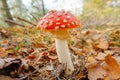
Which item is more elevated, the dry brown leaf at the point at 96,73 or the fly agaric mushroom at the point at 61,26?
the fly agaric mushroom at the point at 61,26

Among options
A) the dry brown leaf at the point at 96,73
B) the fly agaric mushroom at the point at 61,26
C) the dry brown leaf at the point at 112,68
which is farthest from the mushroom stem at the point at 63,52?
the dry brown leaf at the point at 112,68

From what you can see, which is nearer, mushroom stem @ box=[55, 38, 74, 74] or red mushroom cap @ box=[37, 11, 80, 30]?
red mushroom cap @ box=[37, 11, 80, 30]

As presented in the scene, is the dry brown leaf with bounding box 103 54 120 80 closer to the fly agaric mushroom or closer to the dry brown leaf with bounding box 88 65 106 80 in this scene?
the dry brown leaf with bounding box 88 65 106 80

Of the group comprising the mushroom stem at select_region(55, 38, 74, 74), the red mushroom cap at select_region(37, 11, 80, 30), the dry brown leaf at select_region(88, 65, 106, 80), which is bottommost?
the dry brown leaf at select_region(88, 65, 106, 80)

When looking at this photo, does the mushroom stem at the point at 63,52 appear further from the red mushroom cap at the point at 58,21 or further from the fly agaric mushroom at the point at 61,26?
the red mushroom cap at the point at 58,21

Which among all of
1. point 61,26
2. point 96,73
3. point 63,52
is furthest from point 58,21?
point 96,73

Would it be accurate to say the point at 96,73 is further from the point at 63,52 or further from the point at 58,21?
the point at 58,21

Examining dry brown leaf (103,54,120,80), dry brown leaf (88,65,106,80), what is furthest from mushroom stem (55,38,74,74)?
dry brown leaf (103,54,120,80)
